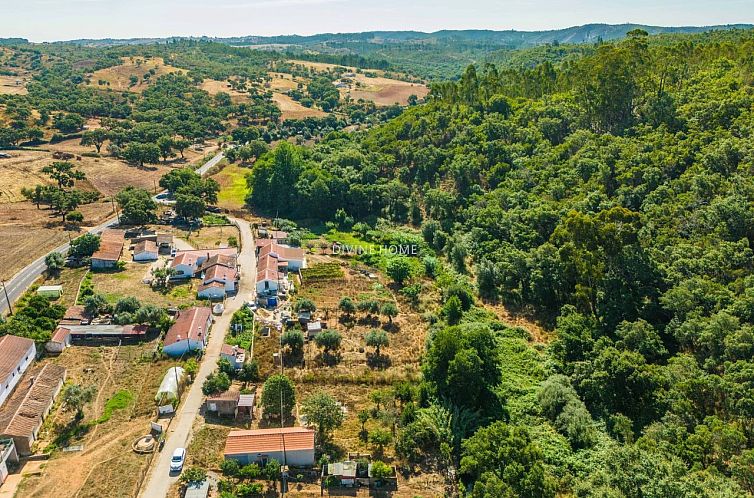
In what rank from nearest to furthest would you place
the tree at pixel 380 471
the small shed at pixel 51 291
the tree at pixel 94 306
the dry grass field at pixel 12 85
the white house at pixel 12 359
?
the tree at pixel 380 471 < the white house at pixel 12 359 < the tree at pixel 94 306 < the small shed at pixel 51 291 < the dry grass field at pixel 12 85

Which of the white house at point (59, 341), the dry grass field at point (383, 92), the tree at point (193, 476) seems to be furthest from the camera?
the dry grass field at point (383, 92)

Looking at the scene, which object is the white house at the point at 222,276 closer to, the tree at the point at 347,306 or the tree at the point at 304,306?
the tree at the point at 304,306

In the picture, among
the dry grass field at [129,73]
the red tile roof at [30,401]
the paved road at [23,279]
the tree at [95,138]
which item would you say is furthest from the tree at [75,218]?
the dry grass field at [129,73]

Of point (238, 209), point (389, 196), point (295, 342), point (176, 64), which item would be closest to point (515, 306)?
point (295, 342)

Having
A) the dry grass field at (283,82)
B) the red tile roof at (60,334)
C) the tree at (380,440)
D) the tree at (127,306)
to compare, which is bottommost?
the tree at (380,440)

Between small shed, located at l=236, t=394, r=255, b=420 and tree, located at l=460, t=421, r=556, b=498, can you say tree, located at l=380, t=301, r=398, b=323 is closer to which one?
small shed, located at l=236, t=394, r=255, b=420
